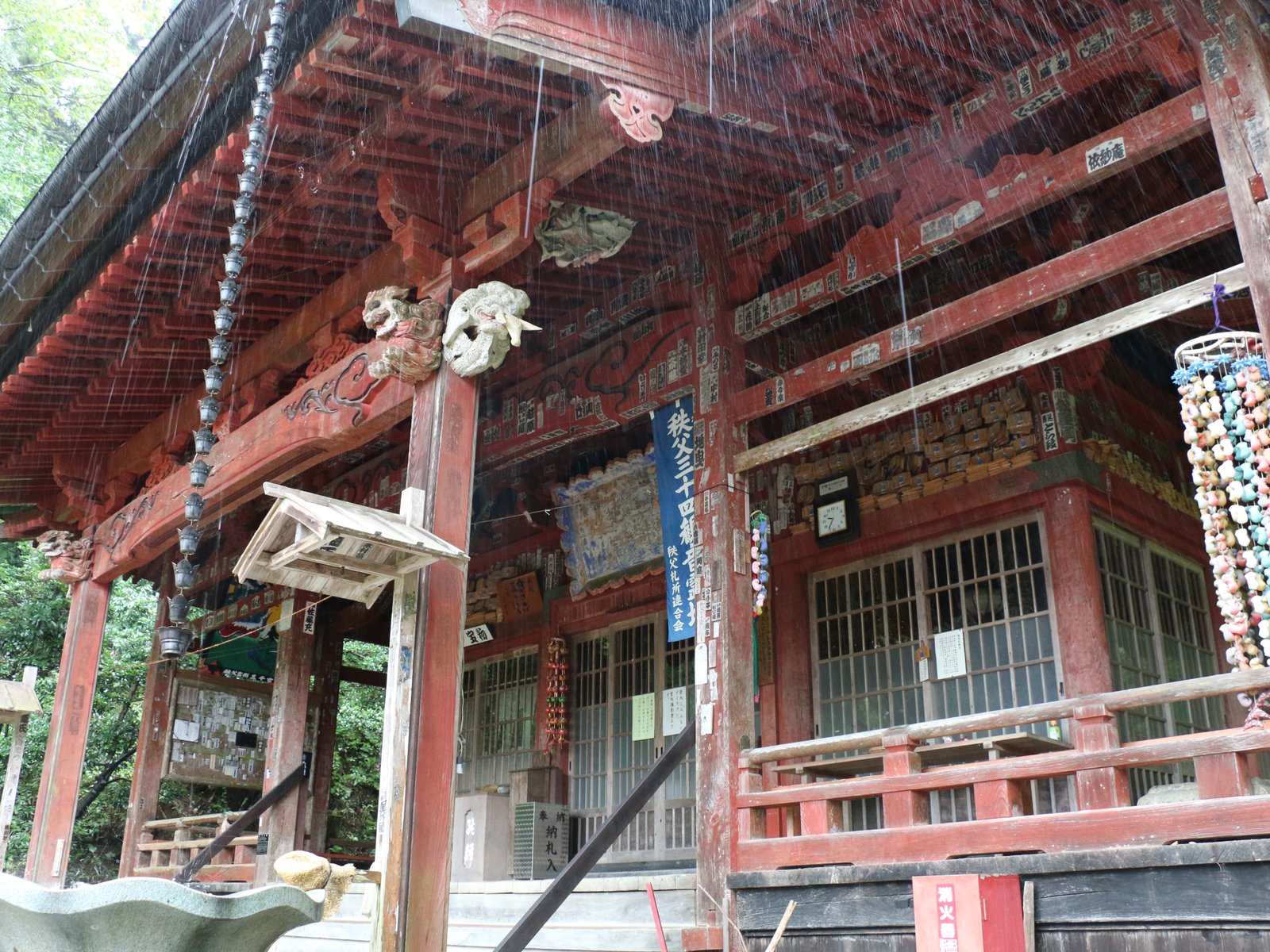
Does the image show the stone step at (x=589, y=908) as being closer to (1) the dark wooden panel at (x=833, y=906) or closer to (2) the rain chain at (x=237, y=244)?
(1) the dark wooden panel at (x=833, y=906)

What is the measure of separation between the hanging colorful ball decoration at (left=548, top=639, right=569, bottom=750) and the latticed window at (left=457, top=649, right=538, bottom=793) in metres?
0.40

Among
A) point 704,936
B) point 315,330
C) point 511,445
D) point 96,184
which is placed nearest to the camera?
point 704,936

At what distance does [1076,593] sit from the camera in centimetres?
691

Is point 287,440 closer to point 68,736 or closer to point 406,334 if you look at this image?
point 406,334

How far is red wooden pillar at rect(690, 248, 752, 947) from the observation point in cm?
636

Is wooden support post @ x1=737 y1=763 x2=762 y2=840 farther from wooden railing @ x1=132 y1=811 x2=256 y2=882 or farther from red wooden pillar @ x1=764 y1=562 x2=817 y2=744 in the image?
wooden railing @ x1=132 y1=811 x2=256 y2=882

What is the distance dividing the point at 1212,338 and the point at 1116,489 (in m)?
2.69

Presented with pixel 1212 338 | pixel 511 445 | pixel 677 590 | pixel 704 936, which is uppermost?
pixel 511 445

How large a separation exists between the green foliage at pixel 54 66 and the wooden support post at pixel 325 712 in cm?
1162

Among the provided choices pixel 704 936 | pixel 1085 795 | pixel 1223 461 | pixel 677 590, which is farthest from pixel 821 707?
pixel 1223 461

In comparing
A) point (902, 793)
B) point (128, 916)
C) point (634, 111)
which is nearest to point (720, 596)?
point (902, 793)

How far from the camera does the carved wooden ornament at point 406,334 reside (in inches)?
245

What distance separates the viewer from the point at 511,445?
8.57m

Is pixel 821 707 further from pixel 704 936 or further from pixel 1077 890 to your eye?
pixel 1077 890
